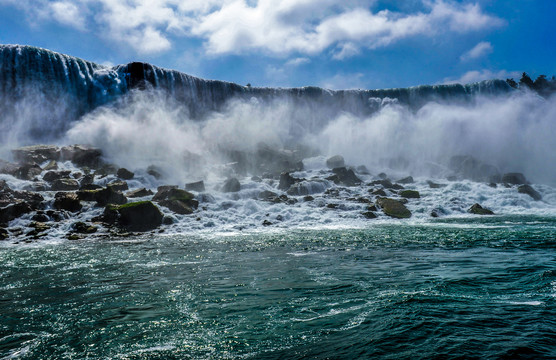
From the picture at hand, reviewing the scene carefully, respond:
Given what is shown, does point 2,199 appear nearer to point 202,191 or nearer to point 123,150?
point 202,191

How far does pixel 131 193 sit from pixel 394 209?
1765 cm

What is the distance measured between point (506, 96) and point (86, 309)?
5817cm

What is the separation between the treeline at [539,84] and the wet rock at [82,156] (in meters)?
57.1

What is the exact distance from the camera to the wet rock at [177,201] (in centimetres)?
2166

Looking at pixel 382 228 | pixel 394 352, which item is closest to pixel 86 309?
pixel 394 352

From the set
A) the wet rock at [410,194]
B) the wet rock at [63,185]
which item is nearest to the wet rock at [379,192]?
the wet rock at [410,194]

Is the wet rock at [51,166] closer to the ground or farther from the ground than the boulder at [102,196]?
farther from the ground

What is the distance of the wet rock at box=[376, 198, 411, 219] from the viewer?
22656 millimetres

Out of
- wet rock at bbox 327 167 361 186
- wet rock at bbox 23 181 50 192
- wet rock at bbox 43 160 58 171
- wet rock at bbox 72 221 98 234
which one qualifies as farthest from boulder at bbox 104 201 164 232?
wet rock at bbox 327 167 361 186

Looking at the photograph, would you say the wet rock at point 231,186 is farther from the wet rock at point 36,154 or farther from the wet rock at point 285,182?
the wet rock at point 36,154

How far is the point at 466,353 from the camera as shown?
393 cm

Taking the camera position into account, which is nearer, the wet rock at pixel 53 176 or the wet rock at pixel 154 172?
the wet rock at pixel 53 176

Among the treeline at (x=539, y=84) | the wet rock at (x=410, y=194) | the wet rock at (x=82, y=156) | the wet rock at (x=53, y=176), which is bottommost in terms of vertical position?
the wet rock at (x=410, y=194)

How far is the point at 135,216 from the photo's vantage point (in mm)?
18969
